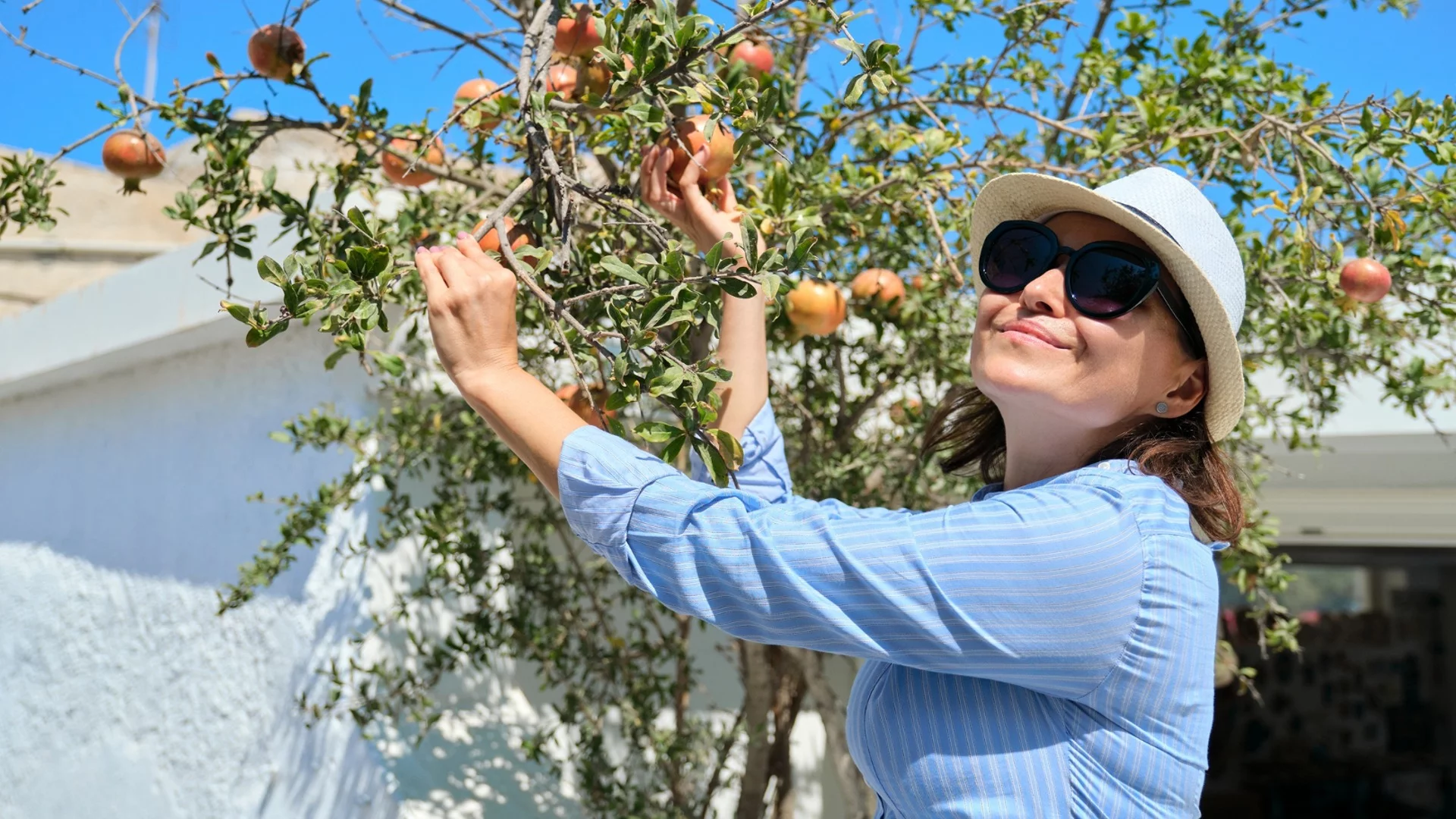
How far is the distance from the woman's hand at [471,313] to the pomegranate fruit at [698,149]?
1.72 ft

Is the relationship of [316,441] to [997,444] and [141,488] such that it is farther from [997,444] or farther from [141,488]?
Result: [141,488]

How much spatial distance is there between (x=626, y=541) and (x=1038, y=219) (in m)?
0.68

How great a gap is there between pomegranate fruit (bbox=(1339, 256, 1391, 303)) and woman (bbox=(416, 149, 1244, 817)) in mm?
1077

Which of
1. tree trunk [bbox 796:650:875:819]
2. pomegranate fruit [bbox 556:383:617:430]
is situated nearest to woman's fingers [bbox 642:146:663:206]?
pomegranate fruit [bbox 556:383:617:430]

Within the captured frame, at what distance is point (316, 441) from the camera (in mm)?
2859

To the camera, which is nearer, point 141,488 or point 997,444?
point 997,444

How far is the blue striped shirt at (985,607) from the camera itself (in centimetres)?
104

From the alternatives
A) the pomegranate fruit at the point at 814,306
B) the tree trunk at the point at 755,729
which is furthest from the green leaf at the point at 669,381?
the tree trunk at the point at 755,729

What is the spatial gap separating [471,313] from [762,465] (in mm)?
544

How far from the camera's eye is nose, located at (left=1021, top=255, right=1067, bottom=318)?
1.24 meters

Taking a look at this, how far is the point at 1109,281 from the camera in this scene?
1.23 meters

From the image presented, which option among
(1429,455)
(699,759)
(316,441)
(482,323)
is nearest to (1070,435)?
(482,323)

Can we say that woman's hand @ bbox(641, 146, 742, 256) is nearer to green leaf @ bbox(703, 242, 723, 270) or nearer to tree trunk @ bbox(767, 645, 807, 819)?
green leaf @ bbox(703, 242, 723, 270)

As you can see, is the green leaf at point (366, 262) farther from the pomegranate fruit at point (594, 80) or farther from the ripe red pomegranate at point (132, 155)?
the ripe red pomegranate at point (132, 155)
